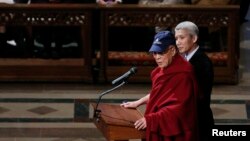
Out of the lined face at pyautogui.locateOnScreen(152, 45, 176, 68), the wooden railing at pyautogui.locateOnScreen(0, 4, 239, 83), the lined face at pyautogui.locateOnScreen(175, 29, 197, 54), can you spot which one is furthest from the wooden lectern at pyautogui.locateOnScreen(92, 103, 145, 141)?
the wooden railing at pyautogui.locateOnScreen(0, 4, 239, 83)

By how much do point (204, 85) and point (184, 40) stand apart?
335mm

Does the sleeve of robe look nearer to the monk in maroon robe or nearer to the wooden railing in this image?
the monk in maroon robe

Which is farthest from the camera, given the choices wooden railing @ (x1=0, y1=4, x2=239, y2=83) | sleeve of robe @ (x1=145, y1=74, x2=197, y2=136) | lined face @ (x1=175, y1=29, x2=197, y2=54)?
wooden railing @ (x1=0, y1=4, x2=239, y2=83)

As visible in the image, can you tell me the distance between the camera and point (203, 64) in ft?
16.4

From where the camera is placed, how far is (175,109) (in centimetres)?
448

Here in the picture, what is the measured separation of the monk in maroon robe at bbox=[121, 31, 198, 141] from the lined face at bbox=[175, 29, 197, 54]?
0.30 meters

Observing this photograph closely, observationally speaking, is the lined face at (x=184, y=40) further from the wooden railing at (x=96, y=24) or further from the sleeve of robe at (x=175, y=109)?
the wooden railing at (x=96, y=24)

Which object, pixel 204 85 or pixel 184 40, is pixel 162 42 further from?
pixel 204 85

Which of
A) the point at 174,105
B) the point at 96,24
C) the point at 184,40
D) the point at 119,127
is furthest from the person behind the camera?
the point at 96,24

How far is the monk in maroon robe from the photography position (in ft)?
14.8

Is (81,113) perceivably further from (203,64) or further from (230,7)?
(203,64)

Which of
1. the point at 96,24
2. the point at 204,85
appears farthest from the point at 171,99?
the point at 96,24

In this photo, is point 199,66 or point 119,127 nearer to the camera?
point 119,127

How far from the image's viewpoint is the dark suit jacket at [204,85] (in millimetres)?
4953
